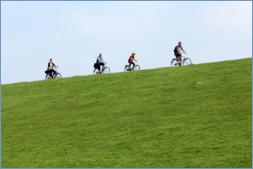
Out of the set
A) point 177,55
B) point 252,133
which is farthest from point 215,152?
point 177,55

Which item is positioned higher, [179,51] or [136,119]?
[179,51]

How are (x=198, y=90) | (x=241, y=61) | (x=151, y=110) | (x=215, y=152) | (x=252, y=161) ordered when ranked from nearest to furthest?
1. (x=252, y=161)
2. (x=215, y=152)
3. (x=151, y=110)
4. (x=198, y=90)
5. (x=241, y=61)

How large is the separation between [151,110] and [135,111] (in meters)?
0.92

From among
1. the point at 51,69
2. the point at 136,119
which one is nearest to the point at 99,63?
the point at 51,69

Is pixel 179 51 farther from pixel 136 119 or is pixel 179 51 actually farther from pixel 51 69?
pixel 136 119

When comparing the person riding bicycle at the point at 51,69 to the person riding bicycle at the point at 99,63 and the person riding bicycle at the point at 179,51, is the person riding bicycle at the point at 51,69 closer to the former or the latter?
the person riding bicycle at the point at 99,63

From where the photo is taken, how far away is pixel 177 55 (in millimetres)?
51031

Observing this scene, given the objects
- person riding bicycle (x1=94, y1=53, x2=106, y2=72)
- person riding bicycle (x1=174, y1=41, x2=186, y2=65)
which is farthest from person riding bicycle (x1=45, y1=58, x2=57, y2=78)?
person riding bicycle (x1=174, y1=41, x2=186, y2=65)

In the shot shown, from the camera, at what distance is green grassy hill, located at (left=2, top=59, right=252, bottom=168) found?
1032 inches

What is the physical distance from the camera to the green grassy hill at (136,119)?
2622 centimetres

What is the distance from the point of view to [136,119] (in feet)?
107

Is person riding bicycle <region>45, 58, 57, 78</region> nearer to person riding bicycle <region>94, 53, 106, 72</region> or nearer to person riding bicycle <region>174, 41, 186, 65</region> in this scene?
person riding bicycle <region>94, 53, 106, 72</region>

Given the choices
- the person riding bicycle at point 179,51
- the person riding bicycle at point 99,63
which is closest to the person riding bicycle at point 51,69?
the person riding bicycle at point 99,63

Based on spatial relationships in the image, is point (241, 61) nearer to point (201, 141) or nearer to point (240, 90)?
point (240, 90)
